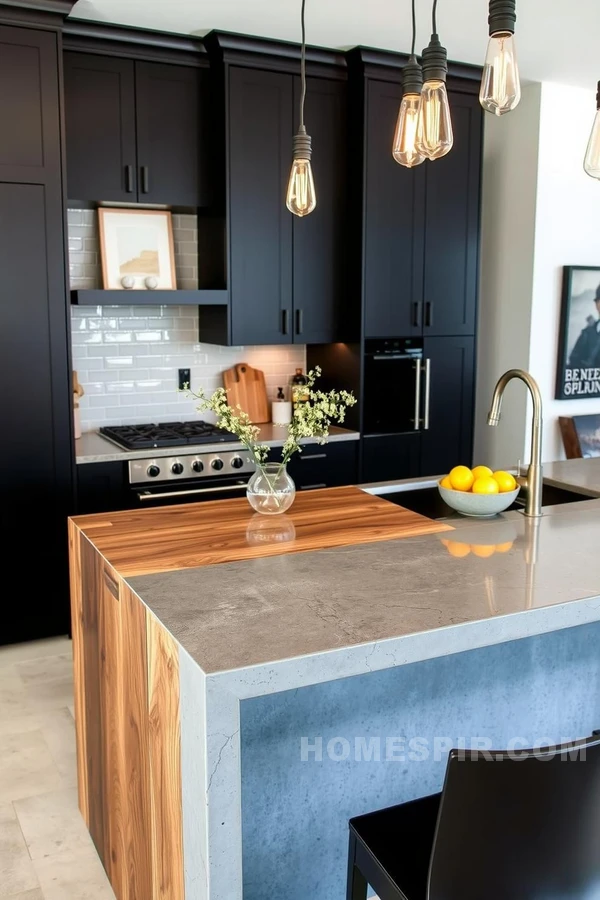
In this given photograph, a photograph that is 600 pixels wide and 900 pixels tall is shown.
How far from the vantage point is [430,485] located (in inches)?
126

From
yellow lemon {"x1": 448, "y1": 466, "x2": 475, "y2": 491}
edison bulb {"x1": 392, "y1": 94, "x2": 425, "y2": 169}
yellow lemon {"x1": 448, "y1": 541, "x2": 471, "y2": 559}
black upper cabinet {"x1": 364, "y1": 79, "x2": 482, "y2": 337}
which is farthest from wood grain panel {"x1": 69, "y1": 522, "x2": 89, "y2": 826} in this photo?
black upper cabinet {"x1": 364, "y1": 79, "x2": 482, "y2": 337}

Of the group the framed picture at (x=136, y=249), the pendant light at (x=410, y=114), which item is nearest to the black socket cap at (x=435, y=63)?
the pendant light at (x=410, y=114)

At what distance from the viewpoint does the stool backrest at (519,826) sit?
1.33 meters

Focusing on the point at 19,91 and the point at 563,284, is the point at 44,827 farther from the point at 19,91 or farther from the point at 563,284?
the point at 563,284

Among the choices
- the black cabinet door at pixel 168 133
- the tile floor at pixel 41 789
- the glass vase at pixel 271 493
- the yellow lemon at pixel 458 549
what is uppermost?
the black cabinet door at pixel 168 133

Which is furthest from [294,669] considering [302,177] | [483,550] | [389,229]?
[389,229]

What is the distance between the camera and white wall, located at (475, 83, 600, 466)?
204 inches

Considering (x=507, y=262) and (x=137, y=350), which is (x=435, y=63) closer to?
(x=137, y=350)

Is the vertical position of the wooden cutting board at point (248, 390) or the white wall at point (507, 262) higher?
the white wall at point (507, 262)

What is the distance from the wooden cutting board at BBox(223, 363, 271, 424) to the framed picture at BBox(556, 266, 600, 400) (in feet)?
6.23

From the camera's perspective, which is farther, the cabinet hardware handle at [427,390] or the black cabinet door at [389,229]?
the cabinet hardware handle at [427,390]

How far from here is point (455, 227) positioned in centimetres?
498

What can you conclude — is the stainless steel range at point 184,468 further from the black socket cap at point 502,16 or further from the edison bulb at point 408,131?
the black socket cap at point 502,16

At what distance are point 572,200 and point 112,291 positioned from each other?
115 inches
